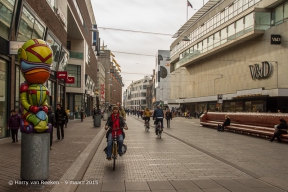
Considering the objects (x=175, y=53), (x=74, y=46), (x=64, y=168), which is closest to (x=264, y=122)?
(x=64, y=168)

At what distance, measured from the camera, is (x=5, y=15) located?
1331 centimetres

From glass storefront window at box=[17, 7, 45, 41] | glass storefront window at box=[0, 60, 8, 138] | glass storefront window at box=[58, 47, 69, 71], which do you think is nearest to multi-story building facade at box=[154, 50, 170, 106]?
glass storefront window at box=[58, 47, 69, 71]

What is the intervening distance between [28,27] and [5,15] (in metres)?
3.33

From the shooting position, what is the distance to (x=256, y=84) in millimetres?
34281

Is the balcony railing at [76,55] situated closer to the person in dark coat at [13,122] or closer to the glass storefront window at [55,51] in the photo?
the glass storefront window at [55,51]

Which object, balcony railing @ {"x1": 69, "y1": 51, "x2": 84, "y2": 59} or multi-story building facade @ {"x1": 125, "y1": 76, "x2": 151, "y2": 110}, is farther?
multi-story building facade @ {"x1": 125, "y1": 76, "x2": 151, "y2": 110}

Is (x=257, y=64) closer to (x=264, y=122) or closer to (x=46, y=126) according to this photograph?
(x=264, y=122)

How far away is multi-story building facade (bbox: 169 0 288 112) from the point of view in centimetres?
3088

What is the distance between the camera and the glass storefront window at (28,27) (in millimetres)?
15341

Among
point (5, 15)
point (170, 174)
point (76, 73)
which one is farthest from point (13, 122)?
point (76, 73)

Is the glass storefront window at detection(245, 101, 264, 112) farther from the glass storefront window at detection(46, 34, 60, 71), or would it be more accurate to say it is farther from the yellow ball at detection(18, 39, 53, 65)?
the yellow ball at detection(18, 39, 53, 65)

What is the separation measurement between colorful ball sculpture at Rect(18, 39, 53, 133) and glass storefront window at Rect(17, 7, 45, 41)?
9609mm

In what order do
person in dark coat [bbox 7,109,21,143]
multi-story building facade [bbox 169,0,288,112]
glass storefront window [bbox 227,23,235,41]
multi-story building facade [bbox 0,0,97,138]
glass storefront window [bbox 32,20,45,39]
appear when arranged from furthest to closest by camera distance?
glass storefront window [bbox 227,23,235,41] → multi-story building facade [bbox 169,0,288,112] → glass storefront window [bbox 32,20,45,39] → multi-story building facade [bbox 0,0,97,138] → person in dark coat [bbox 7,109,21,143]

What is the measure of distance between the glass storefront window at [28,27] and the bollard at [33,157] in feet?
34.3
